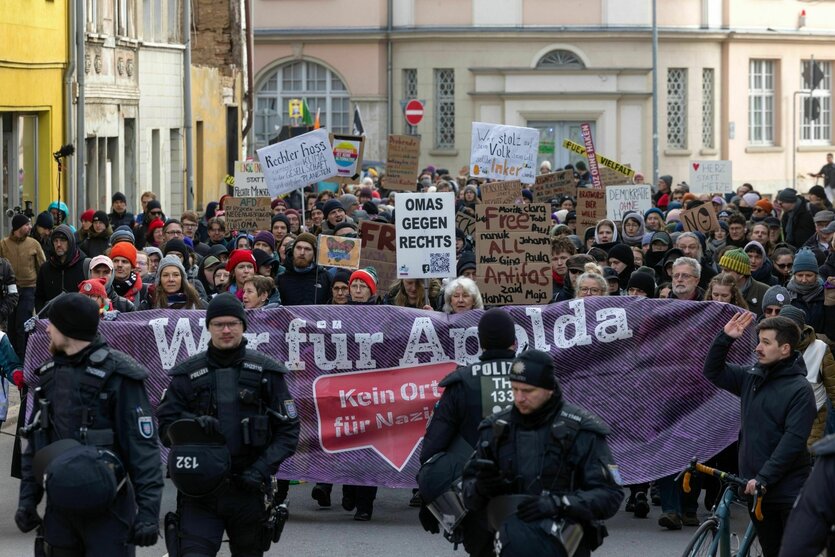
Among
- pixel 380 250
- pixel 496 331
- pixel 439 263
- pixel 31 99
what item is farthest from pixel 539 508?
pixel 31 99

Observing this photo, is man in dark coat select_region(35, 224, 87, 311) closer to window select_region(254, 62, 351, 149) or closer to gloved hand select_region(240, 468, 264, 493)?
gloved hand select_region(240, 468, 264, 493)

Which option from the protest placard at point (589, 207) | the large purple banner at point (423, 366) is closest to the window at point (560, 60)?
the protest placard at point (589, 207)

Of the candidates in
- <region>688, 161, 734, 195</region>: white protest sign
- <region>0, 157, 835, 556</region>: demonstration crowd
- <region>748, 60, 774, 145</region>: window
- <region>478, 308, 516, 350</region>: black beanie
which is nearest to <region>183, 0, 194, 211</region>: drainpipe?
<region>688, 161, 734, 195</region>: white protest sign

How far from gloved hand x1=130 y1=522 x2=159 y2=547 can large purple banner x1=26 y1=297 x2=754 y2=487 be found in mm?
4263

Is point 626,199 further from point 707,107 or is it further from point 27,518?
point 707,107

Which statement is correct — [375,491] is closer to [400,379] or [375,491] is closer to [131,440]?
[400,379]

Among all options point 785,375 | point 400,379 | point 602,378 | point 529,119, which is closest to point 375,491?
point 400,379

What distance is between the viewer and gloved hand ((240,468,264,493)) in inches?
316

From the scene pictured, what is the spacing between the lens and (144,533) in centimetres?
726

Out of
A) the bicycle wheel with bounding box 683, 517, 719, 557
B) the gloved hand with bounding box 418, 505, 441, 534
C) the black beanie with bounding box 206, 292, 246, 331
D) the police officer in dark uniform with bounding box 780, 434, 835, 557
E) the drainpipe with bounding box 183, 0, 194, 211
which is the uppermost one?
the drainpipe with bounding box 183, 0, 194, 211

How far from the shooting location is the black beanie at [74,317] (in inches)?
292

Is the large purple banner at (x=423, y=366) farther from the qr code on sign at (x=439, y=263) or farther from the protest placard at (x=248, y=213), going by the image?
the protest placard at (x=248, y=213)

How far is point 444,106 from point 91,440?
46.2 metres

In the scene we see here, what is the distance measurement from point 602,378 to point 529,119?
40735 millimetres
